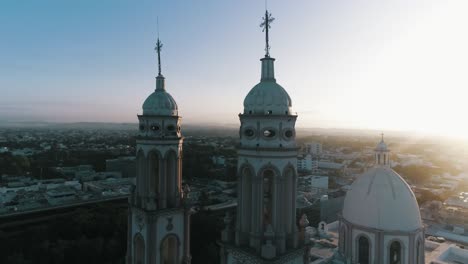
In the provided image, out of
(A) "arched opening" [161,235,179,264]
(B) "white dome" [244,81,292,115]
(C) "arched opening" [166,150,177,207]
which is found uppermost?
(B) "white dome" [244,81,292,115]

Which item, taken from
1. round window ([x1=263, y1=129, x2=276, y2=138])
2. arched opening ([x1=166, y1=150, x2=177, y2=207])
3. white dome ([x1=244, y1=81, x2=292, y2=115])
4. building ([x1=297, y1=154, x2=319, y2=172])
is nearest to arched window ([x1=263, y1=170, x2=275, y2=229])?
round window ([x1=263, y1=129, x2=276, y2=138])

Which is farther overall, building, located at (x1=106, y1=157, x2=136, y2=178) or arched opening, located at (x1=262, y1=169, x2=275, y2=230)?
building, located at (x1=106, y1=157, x2=136, y2=178)

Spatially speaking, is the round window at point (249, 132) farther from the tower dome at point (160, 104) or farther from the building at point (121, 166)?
the building at point (121, 166)

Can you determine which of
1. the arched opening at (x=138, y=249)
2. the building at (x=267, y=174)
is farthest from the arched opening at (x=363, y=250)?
the arched opening at (x=138, y=249)

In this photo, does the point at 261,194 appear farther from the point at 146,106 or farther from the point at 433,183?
the point at 433,183

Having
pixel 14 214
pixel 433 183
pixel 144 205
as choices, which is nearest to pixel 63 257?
pixel 144 205

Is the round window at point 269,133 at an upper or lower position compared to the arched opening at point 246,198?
upper

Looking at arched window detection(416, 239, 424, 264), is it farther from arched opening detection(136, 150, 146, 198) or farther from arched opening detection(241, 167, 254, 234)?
arched opening detection(136, 150, 146, 198)
